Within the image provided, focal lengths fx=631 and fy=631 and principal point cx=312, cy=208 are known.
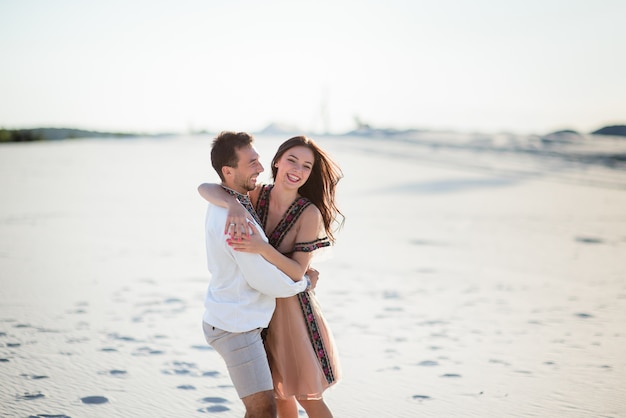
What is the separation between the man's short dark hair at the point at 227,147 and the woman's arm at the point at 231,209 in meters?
0.09

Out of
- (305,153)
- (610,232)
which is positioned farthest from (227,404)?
(610,232)

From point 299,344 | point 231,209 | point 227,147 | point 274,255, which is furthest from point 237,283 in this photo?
point 227,147

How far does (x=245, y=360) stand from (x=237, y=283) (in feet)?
1.04

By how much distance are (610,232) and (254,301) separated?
9874mm

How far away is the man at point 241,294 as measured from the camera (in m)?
2.55

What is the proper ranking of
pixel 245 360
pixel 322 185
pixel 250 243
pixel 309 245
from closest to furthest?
pixel 250 243 → pixel 245 360 → pixel 309 245 → pixel 322 185

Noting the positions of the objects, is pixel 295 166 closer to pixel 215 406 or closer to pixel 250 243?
pixel 250 243

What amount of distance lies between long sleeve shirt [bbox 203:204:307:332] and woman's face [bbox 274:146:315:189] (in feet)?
1.20

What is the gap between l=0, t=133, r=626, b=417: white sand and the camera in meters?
3.87

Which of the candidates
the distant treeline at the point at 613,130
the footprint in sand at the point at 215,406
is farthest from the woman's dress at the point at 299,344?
the distant treeline at the point at 613,130

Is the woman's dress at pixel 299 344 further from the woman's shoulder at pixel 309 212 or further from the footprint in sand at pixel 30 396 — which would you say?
the footprint in sand at pixel 30 396

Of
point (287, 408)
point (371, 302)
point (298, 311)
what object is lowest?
point (371, 302)

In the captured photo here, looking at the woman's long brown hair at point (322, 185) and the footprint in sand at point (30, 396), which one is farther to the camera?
the footprint in sand at point (30, 396)

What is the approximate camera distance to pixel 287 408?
296cm
